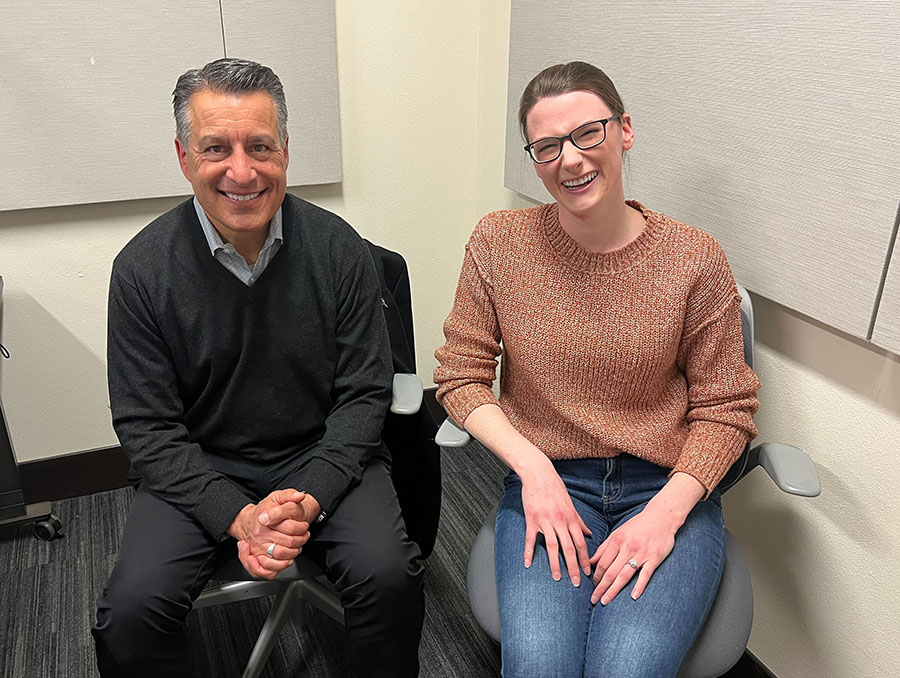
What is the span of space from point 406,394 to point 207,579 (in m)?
0.54

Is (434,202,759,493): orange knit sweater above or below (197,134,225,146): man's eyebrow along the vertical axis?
below

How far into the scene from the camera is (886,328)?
1306 mm

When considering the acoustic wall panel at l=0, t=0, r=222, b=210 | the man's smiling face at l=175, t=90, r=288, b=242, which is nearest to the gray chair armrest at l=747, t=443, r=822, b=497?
the man's smiling face at l=175, t=90, r=288, b=242

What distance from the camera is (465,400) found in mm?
1600

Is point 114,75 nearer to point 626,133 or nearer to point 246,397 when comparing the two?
point 246,397

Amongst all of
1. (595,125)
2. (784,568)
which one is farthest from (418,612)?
(595,125)

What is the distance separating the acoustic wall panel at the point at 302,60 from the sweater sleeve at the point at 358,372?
804 millimetres

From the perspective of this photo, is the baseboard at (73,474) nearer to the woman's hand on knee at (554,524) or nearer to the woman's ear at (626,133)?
the woman's hand on knee at (554,524)

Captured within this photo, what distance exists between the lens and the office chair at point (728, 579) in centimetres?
134

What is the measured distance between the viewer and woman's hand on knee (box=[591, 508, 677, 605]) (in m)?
1.34

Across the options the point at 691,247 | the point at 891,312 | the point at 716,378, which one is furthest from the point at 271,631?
the point at 891,312

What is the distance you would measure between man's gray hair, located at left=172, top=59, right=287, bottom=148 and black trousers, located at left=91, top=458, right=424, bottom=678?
29.5 inches

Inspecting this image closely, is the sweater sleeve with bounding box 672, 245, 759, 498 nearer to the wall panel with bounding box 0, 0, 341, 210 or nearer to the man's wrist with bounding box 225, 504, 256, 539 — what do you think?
the man's wrist with bounding box 225, 504, 256, 539

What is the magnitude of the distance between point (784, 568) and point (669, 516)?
1.47 ft
